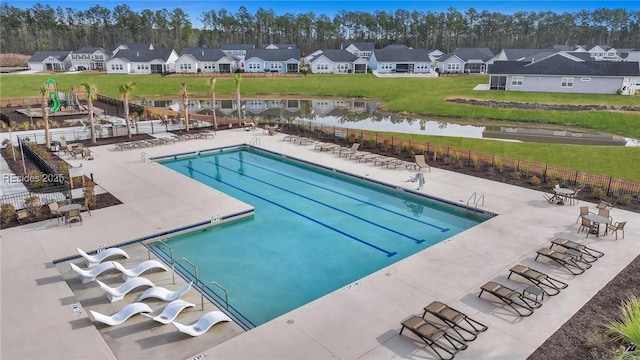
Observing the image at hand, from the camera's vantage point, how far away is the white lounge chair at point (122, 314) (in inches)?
406

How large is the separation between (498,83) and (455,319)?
57.8 metres

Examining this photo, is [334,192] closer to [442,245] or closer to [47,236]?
[442,245]

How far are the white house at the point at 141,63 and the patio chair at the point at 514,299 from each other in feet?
281

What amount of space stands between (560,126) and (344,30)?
118 m

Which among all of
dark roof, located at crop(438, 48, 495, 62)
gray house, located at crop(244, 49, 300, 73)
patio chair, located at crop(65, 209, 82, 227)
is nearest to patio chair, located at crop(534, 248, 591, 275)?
patio chair, located at crop(65, 209, 82, 227)

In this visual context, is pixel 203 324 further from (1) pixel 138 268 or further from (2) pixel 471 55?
(2) pixel 471 55

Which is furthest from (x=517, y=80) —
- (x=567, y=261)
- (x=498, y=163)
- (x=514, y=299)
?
(x=514, y=299)

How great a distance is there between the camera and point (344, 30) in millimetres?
151250

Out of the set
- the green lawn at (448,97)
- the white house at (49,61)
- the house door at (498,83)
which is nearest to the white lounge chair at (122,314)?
the green lawn at (448,97)

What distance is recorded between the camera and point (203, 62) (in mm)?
85188

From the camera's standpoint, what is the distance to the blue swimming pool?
13.2 meters

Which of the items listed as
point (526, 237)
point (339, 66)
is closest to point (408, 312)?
point (526, 237)

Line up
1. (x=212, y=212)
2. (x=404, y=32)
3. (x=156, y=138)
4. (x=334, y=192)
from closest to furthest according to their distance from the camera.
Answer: (x=212, y=212)
(x=334, y=192)
(x=156, y=138)
(x=404, y=32)

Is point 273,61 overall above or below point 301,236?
above
